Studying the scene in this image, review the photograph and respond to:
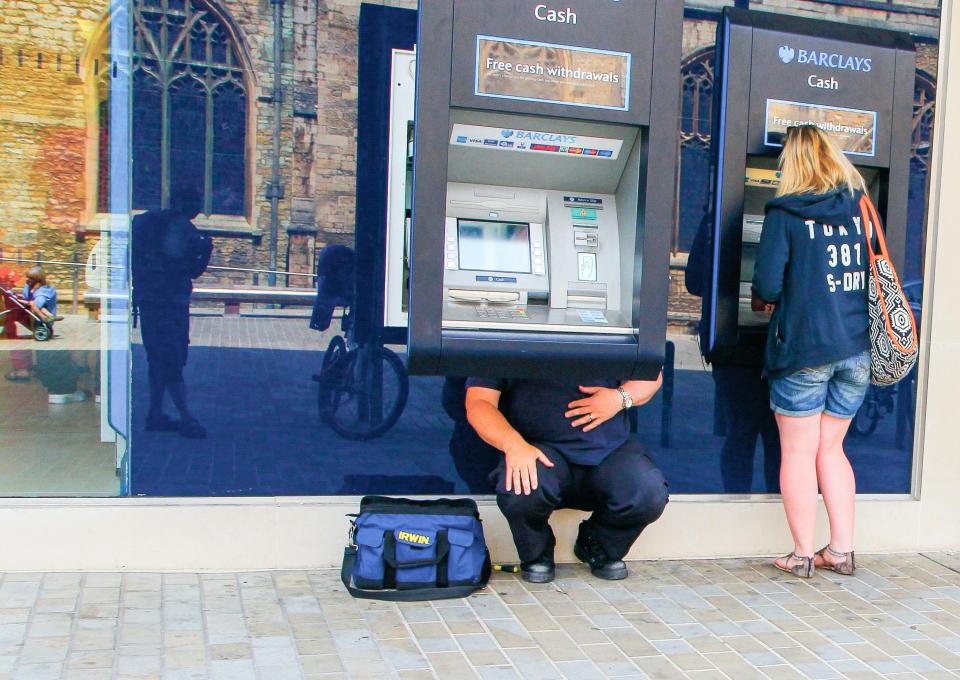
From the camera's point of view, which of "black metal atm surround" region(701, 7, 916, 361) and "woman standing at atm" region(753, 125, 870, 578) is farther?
"black metal atm surround" region(701, 7, 916, 361)

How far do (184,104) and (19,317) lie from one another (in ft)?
3.42

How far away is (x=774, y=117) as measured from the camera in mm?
4363

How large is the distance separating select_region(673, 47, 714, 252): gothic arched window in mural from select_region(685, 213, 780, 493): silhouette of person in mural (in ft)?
0.20

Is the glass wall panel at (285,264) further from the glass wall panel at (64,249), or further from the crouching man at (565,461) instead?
the crouching man at (565,461)

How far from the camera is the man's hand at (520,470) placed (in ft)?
12.5

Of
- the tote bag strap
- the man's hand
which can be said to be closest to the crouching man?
the man's hand

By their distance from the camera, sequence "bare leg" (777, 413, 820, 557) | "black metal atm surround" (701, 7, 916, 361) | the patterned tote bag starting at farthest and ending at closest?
"black metal atm surround" (701, 7, 916, 361), "bare leg" (777, 413, 820, 557), the patterned tote bag

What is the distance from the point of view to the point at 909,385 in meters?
4.81

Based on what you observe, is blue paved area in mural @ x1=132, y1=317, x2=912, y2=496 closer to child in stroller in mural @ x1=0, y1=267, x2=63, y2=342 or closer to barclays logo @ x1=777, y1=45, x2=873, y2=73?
child in stroller in mural @ x1=0, y1=267, x2=63, y2=342

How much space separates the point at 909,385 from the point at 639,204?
6.48 feet

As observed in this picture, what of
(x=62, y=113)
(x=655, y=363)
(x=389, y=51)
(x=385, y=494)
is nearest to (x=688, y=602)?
(x=655, y=363)

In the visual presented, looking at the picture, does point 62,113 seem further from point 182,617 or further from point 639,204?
point 639,204

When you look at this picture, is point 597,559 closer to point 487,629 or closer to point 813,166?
point 487,629

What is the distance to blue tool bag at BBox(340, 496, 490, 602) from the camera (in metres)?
3.72
